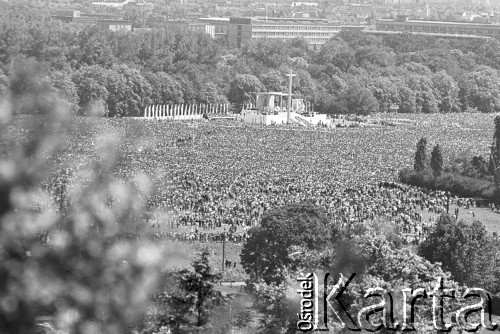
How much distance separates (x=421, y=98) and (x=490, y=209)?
43814 millimetres

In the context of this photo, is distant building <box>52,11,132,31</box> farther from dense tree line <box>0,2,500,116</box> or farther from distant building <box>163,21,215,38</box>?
dense tree line <box>0,2,500,116</box>

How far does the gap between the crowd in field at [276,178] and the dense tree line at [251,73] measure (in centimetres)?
1015

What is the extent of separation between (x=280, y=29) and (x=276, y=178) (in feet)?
337

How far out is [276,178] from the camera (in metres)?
44.5

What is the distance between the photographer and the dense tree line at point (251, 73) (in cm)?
7469

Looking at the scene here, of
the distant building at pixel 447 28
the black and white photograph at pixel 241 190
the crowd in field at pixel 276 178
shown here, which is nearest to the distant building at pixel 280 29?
the distant building at pixel 447 28

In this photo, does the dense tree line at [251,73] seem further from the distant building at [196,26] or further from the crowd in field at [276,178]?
the distant building at [196,26]

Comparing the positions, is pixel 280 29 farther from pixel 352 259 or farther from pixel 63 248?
pixel 63 248

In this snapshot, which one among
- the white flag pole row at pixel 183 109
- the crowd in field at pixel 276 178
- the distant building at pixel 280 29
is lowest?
the white flag pole row at pixel 183 109

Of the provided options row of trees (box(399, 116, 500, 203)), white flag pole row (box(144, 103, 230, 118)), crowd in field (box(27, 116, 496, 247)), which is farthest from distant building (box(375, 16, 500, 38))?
row of trees (box(399, 116, 500, 203))

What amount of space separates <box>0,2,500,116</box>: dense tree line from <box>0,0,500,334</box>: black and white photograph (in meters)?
0.19

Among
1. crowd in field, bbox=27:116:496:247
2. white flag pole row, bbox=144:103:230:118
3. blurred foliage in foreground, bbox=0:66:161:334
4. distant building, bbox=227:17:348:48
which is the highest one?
blurred foliage in foreground, bbox=0:66:161:334

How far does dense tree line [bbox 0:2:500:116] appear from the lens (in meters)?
74.7

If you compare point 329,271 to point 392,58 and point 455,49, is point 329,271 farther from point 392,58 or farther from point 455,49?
point 455,49
